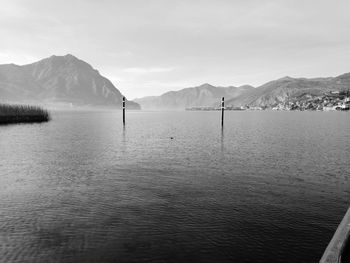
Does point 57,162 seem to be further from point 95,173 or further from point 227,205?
point 227,205

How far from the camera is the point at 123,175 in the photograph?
30.4m

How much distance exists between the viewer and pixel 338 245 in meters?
9.90

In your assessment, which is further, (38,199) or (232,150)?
(232,150)

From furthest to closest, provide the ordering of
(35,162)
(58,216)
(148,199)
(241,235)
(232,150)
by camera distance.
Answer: (232,150) → (35,162) → (148,199) → (58,216) → (241,235)

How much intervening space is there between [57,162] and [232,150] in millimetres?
29878

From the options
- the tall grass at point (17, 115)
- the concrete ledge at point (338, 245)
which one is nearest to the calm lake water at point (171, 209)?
the concrete ledge at point (338, 245)

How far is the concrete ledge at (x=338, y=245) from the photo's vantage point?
9.06 m

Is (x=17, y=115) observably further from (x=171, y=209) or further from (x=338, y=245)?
(x=338, y=245)

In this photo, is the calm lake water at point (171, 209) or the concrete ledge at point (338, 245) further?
the calm lake water at point (171, 209)

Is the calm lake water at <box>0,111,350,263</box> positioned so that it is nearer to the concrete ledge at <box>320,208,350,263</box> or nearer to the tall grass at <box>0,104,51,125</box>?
the concrete ledge at <box>320,208,350,263</box>

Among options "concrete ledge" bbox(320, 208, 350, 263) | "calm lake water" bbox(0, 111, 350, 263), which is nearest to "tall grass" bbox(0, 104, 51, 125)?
"calm lake water" bbox(0, 111, 350, 263)

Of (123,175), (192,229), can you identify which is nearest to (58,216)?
(192,229)

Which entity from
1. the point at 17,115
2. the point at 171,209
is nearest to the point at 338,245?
the point at 171,209

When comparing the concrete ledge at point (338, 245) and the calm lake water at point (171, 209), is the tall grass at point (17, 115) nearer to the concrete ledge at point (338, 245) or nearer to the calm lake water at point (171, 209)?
the calm lake water at point (171, 209)
